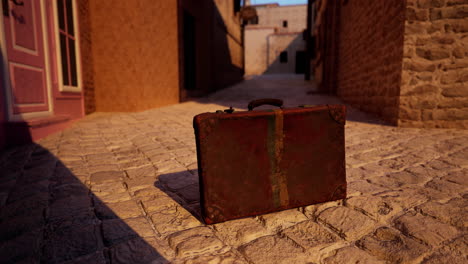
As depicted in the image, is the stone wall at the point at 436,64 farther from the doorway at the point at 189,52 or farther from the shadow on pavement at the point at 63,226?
the doorway at the point at 189,52

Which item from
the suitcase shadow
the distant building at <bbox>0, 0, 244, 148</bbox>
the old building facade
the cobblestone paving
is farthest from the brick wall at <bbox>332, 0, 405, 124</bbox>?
the distant building at <bbox>0, 0, 244, 148</bbox>

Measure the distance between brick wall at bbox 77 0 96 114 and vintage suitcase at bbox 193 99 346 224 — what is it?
5.54 m

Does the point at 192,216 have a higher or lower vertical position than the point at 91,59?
lower

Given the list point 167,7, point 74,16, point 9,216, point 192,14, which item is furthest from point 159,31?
point 9,216

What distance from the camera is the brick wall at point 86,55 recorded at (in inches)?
229

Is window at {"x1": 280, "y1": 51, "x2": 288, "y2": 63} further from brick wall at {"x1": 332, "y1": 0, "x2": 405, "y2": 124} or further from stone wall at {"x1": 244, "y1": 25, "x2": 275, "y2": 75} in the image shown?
brick wall at {"x1": 332, "y1": 0, "x2": 405, "y2": 124}

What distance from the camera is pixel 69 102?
5.14 meters

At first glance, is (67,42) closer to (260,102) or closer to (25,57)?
(25,57)

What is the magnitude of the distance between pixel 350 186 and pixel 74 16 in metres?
6.11

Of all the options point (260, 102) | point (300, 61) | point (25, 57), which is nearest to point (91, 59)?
point (25, 57)

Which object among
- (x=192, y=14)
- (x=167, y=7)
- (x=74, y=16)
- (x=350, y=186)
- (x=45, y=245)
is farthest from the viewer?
(x=192, y=14)

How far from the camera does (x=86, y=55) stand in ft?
19.7

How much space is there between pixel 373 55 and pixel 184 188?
4981 millimetres

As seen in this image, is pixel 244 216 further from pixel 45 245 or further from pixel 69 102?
pixel 69 102
